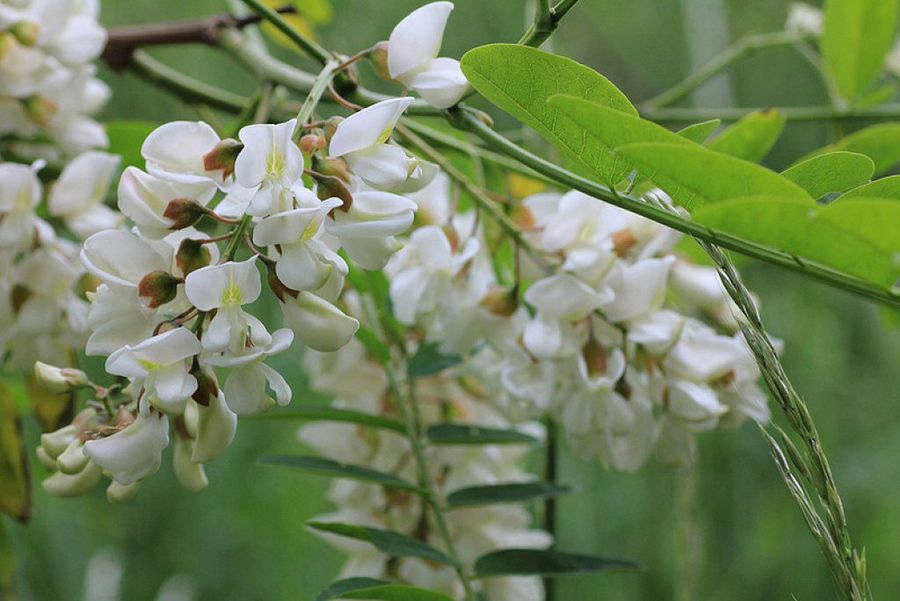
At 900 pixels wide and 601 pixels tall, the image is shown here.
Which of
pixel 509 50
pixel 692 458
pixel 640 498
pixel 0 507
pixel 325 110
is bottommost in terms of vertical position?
pixel 640 498

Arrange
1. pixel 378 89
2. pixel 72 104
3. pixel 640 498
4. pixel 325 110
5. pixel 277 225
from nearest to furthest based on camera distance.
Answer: pixel 277 225 < pixel 72 104 < pixel 325 110 < pixel 640 498 < pixel 378 89

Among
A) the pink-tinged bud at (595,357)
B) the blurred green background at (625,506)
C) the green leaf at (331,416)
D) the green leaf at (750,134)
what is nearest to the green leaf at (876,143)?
the green leaf at (750,134)

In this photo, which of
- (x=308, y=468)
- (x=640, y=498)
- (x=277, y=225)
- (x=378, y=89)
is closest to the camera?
(x=277, y=225)

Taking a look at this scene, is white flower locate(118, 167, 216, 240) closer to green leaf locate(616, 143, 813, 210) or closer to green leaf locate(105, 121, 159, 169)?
green leaf locate(616, 143, 813, 210)

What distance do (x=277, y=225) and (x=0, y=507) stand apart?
320 mm

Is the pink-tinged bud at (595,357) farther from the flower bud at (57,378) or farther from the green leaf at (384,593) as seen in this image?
the flower bud at (57,378)

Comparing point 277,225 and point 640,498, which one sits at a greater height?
point 277,225

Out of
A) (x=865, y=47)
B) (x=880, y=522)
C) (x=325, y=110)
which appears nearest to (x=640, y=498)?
(x=880, y=522)

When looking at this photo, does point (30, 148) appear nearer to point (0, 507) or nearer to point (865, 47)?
point (0, 507)

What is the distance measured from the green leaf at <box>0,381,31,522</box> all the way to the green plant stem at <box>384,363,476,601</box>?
7.9 inches

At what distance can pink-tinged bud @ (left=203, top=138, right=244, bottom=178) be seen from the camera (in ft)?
1.15

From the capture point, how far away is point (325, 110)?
1.02 m

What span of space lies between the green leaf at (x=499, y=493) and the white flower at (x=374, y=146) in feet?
0.85

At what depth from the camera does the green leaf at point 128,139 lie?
23.8 inches
